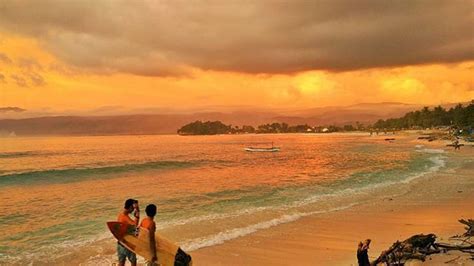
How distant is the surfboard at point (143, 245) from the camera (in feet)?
26.8

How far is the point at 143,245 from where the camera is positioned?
26.9 ft

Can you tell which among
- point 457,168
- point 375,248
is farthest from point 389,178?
point 375,248

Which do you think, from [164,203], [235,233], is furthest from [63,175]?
[235,233]

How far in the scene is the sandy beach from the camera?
11.3 metres

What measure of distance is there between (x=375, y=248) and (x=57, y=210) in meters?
16.6

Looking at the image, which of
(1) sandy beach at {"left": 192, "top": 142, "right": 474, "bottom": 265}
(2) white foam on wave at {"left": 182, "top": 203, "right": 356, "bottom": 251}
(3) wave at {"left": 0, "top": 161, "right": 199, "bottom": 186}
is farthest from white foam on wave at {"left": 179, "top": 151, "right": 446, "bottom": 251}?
(3) wave at {"left": 0, "top": 161, "right": 199, "bottom": 186}

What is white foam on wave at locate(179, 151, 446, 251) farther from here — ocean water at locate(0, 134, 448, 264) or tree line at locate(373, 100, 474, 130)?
tree line at locate(373, 100, 474, 130)

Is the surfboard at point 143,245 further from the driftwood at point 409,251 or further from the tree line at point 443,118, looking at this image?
the tree line at point 443,118

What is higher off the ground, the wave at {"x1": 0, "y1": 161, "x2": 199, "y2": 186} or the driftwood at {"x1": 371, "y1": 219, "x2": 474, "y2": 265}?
the driftwood at {"x1": 371, "y1": 219, "x2": 474, "y2": 265}

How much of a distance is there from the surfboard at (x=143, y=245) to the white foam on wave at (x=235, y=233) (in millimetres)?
4432

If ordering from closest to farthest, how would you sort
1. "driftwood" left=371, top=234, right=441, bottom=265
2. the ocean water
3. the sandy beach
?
"driftwood" left=371, top=234, right=441, bottom=265 → the sandy beach → the ocean water

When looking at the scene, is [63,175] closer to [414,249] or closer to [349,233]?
[349,233]

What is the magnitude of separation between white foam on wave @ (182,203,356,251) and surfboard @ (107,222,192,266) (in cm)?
443

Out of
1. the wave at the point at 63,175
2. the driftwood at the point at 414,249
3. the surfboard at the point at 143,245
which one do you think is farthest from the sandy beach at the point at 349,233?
the wave at the point at 63,175
